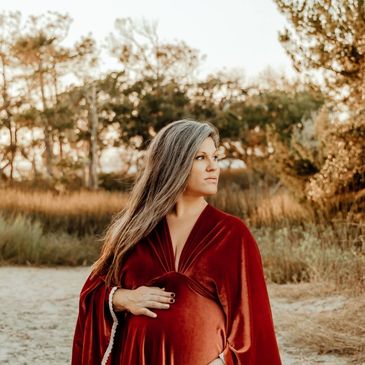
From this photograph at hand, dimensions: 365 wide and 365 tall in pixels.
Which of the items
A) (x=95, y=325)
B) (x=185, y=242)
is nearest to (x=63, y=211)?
(x=95, y=325)

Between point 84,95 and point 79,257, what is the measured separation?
17.1 m

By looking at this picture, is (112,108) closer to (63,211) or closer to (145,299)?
(63,211)

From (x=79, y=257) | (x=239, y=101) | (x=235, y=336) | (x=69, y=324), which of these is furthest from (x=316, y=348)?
(x=239, y=101)

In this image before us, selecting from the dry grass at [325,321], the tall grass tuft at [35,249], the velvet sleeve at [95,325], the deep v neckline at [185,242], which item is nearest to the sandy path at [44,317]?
the dry grass at [325,321]

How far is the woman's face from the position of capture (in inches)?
98.9

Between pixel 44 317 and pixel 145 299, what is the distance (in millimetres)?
4929

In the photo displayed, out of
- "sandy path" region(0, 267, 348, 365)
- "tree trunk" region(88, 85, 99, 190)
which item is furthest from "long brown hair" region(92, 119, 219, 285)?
"tree trunk" region(88, 85, 99, 190)

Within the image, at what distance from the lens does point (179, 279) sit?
2410mm

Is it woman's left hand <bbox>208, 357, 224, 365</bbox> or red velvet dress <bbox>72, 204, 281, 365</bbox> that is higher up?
red velvet dress <bbox>72, 204, 281, 365</bbox>

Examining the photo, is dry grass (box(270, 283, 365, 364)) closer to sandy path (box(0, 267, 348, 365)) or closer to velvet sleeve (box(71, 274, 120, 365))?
sandy path (box(0, 267, 348, 365))

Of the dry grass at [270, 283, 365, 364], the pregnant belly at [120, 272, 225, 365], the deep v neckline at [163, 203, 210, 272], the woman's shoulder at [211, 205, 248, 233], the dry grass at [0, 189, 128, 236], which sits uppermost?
the woman's shoulder at [211, 205, 248, 233]

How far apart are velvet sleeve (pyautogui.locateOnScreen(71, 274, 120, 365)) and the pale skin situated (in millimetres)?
69

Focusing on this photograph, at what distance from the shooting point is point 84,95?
28.0m

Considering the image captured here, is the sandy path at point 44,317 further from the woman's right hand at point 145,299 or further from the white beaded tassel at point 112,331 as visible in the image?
the woman's right hand at point 145,299
